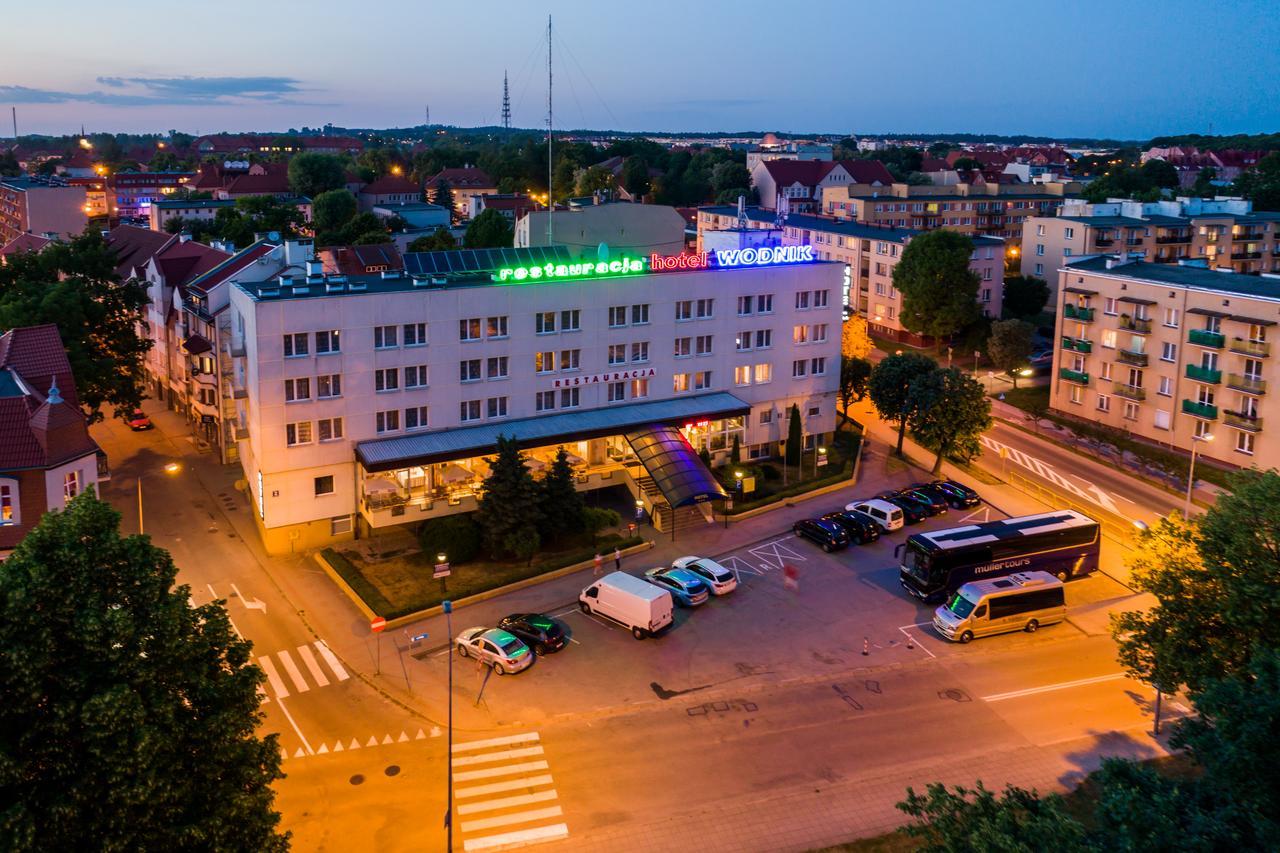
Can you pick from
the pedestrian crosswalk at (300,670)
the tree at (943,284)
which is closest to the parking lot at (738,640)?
the pedestrian crosswalk at (300,670)

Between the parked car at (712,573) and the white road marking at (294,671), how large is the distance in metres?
17.6

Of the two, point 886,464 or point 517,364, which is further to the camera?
point 886,464

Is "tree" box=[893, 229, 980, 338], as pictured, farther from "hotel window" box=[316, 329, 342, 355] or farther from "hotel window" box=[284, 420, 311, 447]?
"hotel window" box=[284, 420, 311, 447]

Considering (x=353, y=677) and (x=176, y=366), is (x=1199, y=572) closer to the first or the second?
(x=353, y=677)

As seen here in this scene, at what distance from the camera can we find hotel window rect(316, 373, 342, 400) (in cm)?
4962

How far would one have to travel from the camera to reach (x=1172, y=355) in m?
65.9

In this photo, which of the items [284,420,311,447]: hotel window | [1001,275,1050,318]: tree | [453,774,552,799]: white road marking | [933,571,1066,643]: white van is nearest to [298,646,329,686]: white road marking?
[453,774,552,799]: white road marking

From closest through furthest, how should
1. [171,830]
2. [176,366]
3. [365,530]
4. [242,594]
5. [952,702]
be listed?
[171,830]
[952,702]
[242,594]
[365,530]
[176,366]

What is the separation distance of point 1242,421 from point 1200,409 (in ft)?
9.72

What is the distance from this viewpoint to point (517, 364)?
5509 cm

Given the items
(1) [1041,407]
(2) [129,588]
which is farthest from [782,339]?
(2) [129,588]

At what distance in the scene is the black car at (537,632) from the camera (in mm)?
39938

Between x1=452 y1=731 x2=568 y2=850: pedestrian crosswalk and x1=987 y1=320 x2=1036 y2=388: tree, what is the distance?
63.7 meters

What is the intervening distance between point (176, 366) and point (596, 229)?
3726 centimetres
